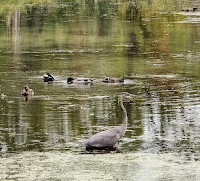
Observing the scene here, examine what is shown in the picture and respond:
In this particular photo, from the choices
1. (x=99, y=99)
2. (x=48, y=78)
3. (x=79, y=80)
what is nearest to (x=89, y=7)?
(x=48, y=78)

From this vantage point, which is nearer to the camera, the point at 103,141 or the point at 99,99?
the point at 103,141

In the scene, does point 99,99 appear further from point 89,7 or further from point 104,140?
point 89,7

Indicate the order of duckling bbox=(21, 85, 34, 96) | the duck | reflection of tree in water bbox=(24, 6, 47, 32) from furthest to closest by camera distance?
reflection of tree in water bbox=(24, 6, 47, 32) → the duck → duckling bbox=(21, 85, 34, 96)

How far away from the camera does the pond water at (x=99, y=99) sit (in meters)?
12.0

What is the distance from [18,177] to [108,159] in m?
1.90

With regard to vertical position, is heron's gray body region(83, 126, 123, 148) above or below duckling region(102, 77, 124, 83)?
below

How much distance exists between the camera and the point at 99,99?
19.3 meters

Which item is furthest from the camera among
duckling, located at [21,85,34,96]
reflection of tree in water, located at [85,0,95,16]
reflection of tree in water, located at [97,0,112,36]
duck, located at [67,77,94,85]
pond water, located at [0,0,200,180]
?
reflection of tree in water, located at [85,0,95,16]

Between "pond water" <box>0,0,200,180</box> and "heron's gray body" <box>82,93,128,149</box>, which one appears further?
"heron's gray body" <box>82,93,128,149</box>

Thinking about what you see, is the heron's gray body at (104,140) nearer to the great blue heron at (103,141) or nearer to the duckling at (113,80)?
the great blue heron at (103,141)

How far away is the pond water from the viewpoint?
1204 centimetres

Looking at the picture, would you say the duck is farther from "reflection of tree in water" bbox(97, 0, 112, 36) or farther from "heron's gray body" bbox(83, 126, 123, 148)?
"reflection of tree in water" bbox(97, 0, 112, 36)

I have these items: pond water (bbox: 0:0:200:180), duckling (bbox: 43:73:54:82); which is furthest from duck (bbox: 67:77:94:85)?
duckling (bbox: 43:73:54:82)

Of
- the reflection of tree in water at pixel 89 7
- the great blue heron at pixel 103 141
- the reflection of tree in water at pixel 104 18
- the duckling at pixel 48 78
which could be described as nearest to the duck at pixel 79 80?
the duckling at pixel 48 78
